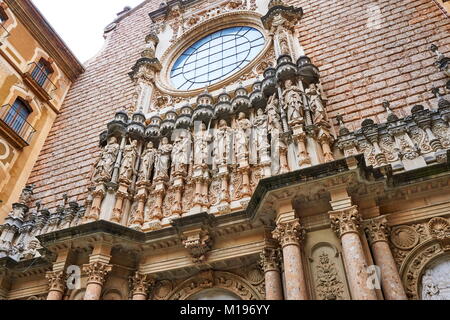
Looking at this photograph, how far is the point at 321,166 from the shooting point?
6242mm

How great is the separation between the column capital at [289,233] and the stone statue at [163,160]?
343 centimetres

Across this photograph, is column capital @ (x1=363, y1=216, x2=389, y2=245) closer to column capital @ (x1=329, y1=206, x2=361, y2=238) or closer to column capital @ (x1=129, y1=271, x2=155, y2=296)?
column capital @ (x1=329, y1=206, x2=361, y2=238)

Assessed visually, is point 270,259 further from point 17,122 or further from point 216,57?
point 17,122

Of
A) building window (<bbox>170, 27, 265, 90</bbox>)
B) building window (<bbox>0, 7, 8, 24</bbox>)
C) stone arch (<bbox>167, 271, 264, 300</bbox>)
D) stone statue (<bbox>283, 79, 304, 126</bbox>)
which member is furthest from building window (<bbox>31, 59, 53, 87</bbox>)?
stone arch (<bbox>167, 271, 264, 300</bbox>)

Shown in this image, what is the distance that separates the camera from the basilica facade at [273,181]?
239 inches

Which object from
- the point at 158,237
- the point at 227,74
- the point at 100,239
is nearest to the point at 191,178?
the point at 158,237

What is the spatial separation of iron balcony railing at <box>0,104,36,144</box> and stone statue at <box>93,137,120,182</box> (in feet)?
15.2

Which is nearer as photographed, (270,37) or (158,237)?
(158,237)

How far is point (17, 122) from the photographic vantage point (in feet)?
42.5

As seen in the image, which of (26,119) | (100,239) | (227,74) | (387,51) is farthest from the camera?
(26,119)

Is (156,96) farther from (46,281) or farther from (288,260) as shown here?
(288,260)

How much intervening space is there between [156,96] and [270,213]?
7.03 metres

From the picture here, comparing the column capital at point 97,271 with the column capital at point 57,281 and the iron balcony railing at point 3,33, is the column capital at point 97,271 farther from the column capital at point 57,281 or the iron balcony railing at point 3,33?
the iron balcony railing at point 3,33

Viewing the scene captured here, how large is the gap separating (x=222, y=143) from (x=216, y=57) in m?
5.23
